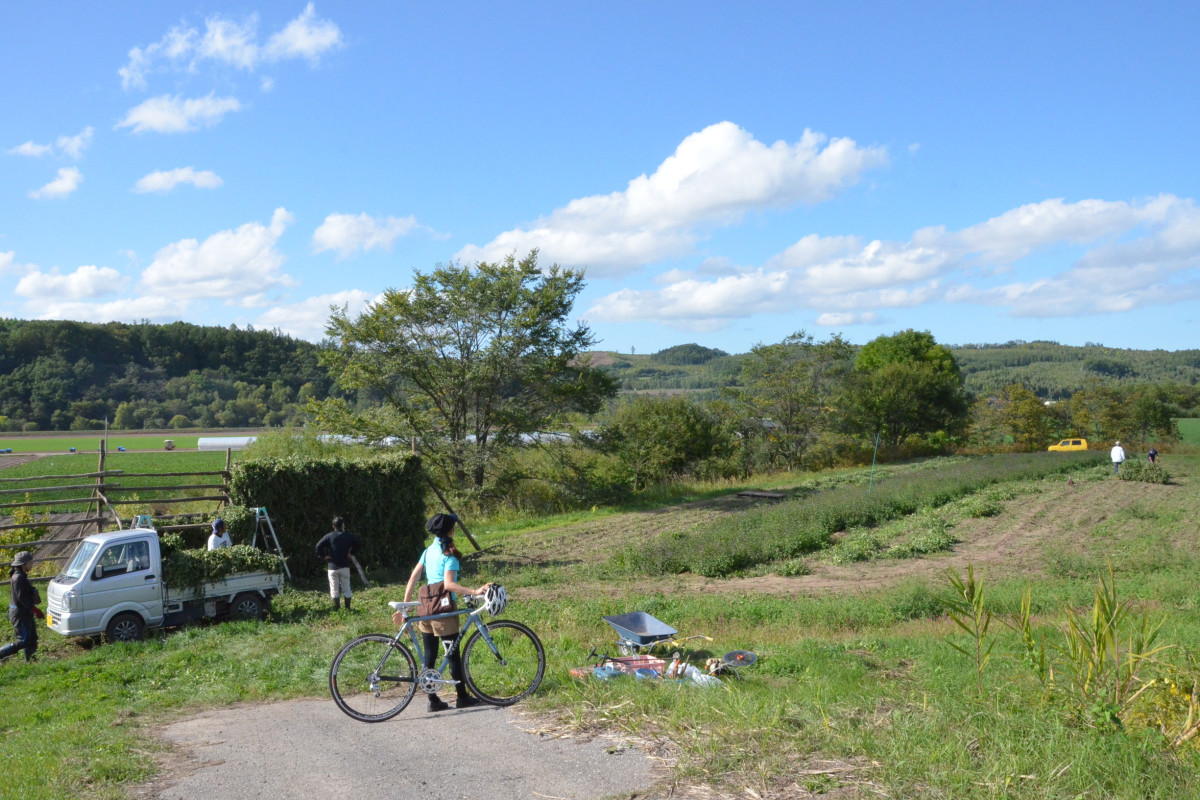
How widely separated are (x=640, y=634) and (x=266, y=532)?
11.6 metres

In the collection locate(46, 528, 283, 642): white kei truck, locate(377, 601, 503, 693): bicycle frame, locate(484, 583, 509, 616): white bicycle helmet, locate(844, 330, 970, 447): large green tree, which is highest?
locate(844, 330, 970, 447): large green tree

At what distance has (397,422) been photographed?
1256 inches

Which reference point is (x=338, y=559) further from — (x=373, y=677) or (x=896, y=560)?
(x=896, y=560)

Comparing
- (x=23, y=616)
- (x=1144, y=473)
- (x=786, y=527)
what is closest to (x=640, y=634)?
(x=23, y=616)

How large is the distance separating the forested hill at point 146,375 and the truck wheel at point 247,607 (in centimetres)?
6635

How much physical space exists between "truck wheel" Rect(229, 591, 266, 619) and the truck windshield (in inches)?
89.2

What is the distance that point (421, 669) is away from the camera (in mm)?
7109

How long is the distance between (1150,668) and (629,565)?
13.4 m

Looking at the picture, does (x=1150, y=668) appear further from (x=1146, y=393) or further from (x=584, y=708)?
(x=1146, y=393)

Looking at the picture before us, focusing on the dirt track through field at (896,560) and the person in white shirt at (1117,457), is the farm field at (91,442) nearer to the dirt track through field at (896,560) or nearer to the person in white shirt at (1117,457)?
the dirt track through field at (896,560)

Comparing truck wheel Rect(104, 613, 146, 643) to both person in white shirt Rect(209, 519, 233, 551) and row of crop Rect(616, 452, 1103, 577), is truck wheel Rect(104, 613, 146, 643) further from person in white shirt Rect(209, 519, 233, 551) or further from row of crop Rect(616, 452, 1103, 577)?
row of crop Rect(616, 452, 1103, 577)

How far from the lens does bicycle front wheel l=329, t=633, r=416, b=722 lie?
6793 millimetres

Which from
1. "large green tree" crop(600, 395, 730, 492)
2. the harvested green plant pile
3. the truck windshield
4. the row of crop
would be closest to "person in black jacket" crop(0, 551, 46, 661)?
the truck windshield

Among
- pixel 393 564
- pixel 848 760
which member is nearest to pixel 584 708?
pixel 848 760
